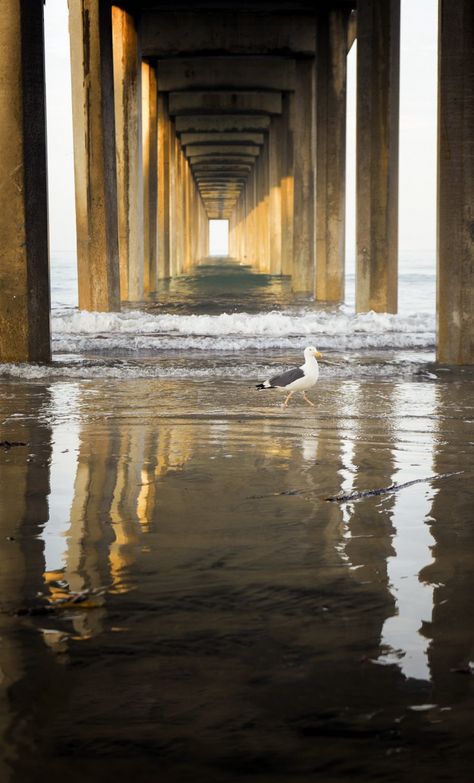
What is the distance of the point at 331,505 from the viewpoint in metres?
4.91

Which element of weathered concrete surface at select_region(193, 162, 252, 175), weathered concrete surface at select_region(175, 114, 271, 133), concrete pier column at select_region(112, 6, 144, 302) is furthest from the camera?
weathered concrete surface at select_region(193, 162, 252, 175)

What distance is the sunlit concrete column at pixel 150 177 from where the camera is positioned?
28.2 meters

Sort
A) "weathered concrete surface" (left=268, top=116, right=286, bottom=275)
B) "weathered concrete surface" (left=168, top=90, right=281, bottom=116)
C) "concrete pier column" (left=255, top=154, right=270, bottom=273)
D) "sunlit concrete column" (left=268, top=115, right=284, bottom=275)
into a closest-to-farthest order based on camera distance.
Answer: "weathered concrete surface" (left=168, top=90, right=281, bottom=116)
"weathered concrete surface" (left=268, top=116, right=286, bottom=275)
"sunlit concrete column" (left=268, top=115, right=284, bottom=275)
"concrete pier column" (left=255, top=154, right=270, bottom=273)

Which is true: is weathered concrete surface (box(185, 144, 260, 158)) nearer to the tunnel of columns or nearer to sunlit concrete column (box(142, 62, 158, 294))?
the tunnel of columns

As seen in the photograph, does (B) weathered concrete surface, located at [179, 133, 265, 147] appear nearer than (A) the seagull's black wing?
No

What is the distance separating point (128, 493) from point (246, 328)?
10574 mm

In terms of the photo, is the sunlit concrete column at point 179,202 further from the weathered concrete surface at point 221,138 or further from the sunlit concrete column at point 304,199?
the sunlit concrete column at point 304,199

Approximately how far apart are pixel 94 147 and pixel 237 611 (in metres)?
14.7

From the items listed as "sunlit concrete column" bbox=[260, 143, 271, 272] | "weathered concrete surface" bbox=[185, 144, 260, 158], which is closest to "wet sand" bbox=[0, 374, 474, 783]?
"sunlit concrete column" bbox=[260, 143, 271, 272]

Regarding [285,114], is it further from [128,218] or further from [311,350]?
[311,350]

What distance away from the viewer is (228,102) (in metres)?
35.7

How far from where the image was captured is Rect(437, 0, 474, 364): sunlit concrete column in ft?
33.7

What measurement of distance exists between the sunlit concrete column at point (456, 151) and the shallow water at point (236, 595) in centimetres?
291

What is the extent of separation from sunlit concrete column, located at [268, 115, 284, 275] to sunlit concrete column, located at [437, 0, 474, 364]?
87.6 ft
